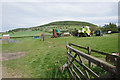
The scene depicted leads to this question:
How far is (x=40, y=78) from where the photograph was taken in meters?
4.78

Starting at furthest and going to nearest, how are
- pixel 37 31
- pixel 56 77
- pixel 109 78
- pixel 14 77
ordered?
pixel 37 31 < pixel 14 77 < pixel 56 77 < pixel 109 78

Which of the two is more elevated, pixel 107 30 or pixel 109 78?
pixel 107 30

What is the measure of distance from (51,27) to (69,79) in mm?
27647

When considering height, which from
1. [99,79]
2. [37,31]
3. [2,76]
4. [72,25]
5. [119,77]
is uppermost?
[72,25]

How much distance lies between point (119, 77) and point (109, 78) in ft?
0.55

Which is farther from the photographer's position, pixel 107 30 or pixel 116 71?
pixel 107 30

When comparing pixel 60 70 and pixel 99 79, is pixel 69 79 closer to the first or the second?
pixel 60 70

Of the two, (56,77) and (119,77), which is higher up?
(119,77)

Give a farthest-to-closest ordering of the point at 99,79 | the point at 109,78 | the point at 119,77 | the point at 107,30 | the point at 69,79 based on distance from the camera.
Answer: the point at 107,30 → the point at 69,79 → the point at 99,79 → the point at 109,78 → the point at 119,77

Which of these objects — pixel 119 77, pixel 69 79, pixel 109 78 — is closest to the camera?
pixel 119 77

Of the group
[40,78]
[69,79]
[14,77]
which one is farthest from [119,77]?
[14,77]

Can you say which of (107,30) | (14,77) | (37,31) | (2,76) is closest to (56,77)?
(14,77)

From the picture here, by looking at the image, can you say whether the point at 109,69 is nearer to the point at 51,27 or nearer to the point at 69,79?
the point at 69,79

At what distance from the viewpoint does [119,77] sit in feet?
5.06
